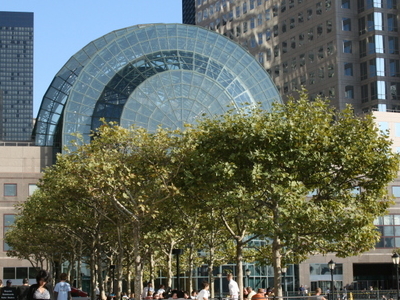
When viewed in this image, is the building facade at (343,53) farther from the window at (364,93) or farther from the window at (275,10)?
the window at (275,10)

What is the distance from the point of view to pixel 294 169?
130 ft

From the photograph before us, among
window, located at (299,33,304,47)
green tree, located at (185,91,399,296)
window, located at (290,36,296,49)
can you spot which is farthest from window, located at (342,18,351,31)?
green tree, located at (185,91,399,296)

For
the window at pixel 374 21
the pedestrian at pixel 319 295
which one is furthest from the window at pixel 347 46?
the pedestrian at pixel 319 295

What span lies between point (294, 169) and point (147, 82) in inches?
2118

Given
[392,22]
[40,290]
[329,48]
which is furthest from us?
[329,48]

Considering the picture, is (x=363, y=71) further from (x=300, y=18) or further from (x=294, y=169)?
(x=294, y=169)

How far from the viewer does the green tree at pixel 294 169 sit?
1505 inches

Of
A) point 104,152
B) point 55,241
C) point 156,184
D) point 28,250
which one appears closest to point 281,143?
point 156,184

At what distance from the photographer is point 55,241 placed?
70.9 meters

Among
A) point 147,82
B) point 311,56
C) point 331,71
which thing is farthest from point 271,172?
point 311,56

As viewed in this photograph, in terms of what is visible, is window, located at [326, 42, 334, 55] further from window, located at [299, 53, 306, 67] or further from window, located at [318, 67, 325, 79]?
window, located at [299, 53, 306, 67]

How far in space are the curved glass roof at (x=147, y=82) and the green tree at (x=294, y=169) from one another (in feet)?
164

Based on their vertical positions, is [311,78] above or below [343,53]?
below

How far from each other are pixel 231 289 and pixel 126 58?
209 feet
